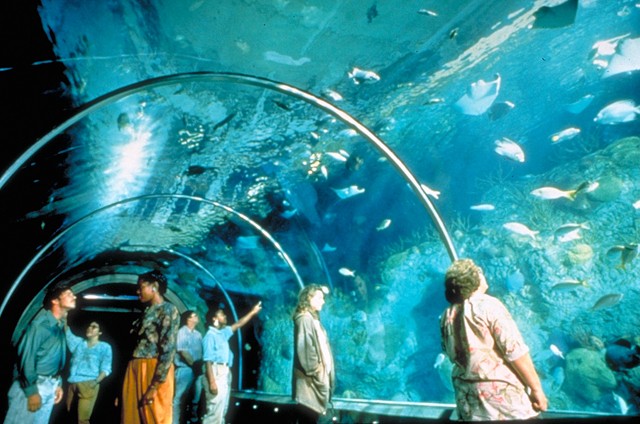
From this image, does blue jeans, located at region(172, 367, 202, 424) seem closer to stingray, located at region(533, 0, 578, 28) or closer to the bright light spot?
the bright light spot

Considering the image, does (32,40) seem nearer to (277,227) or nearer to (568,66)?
(277,227)

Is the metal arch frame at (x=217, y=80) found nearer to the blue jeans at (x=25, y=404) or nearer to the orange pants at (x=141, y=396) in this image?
the orange pants at (x=141, y=396)

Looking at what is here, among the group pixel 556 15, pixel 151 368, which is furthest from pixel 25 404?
pixel 556 15

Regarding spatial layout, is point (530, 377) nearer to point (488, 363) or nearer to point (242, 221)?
point (488, 363)

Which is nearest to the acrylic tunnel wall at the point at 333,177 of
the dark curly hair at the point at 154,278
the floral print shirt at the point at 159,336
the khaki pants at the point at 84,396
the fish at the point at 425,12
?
the fish at the point at 425,12

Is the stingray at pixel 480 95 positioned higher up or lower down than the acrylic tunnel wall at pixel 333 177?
higher up

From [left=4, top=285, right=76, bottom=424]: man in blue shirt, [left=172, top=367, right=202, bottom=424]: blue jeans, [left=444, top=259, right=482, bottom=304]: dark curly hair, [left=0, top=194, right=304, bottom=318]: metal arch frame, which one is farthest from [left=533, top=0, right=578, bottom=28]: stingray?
[left=4, top=285, right=76, bottom=424]: man in blue shirt

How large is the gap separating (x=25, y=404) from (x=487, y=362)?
7117 mm

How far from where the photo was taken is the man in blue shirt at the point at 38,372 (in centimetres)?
543

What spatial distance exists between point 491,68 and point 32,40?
9780 mm

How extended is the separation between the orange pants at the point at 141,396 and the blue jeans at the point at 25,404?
2.80m

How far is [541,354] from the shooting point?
13.0 meters

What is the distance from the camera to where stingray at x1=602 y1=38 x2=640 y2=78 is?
12890 mm

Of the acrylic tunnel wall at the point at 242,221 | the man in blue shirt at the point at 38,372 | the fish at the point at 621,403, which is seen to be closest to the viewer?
the acrylic tunnel wall at the point at 242,221
